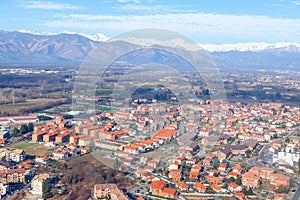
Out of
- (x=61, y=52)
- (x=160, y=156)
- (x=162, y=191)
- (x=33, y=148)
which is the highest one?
(x=61, y=52)

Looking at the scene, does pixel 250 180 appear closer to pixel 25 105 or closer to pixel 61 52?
pixel 25 105

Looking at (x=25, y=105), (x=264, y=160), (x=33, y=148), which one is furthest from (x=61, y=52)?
(x=264, y=160)

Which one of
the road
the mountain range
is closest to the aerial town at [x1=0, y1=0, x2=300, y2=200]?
the road

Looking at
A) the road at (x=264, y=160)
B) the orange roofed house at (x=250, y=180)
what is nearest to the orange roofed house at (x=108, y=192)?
the orange roofed house at (x=250, y=180)

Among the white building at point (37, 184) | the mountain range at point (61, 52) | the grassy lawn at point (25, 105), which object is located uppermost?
the mountain range at point (61, 52)

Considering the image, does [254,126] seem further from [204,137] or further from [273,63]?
[273,63]

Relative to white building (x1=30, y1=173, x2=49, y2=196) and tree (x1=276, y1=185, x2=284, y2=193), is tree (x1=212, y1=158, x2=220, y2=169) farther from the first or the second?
white building (x1=30, y1=173, x2=49, y2=196)

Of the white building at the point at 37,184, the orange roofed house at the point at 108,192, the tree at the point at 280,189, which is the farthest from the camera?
the tree at the point at 280,189

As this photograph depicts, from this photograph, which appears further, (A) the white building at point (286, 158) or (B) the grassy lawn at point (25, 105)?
(B) the grassy lawn at point (25, 105)

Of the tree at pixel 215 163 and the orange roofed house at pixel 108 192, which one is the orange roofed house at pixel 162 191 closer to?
the orange roofed house at pixel 108 192

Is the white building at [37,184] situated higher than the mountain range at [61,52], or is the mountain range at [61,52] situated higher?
the mountain range at [61,52]
